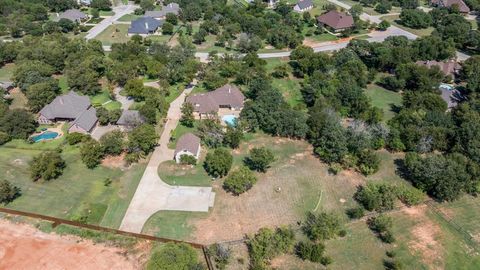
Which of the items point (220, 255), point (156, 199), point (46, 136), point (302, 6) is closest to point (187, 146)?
point (156, 199)

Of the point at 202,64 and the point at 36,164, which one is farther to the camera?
the point at 202,64

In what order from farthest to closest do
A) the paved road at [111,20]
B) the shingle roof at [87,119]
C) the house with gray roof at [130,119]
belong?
the paved road at [111,20] < the shingle roof at [87,119] < the house with gray roof at [130,119]

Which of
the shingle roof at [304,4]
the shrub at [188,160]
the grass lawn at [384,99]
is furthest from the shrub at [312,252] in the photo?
the shingle roof at [304,4]

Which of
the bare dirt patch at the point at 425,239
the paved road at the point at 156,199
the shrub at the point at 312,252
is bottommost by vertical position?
the bare dirt patch at the point at 425,239

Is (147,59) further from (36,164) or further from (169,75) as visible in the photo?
(36,164)

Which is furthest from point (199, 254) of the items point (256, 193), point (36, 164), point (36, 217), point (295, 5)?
point (295, 5)

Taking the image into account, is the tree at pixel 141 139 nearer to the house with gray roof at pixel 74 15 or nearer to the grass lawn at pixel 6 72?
the grass lawn at pixel 6 72

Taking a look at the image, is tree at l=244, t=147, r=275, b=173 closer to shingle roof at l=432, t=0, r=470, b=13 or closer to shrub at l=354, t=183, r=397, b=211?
shrub at l=354, t=183, r=397, b=211
